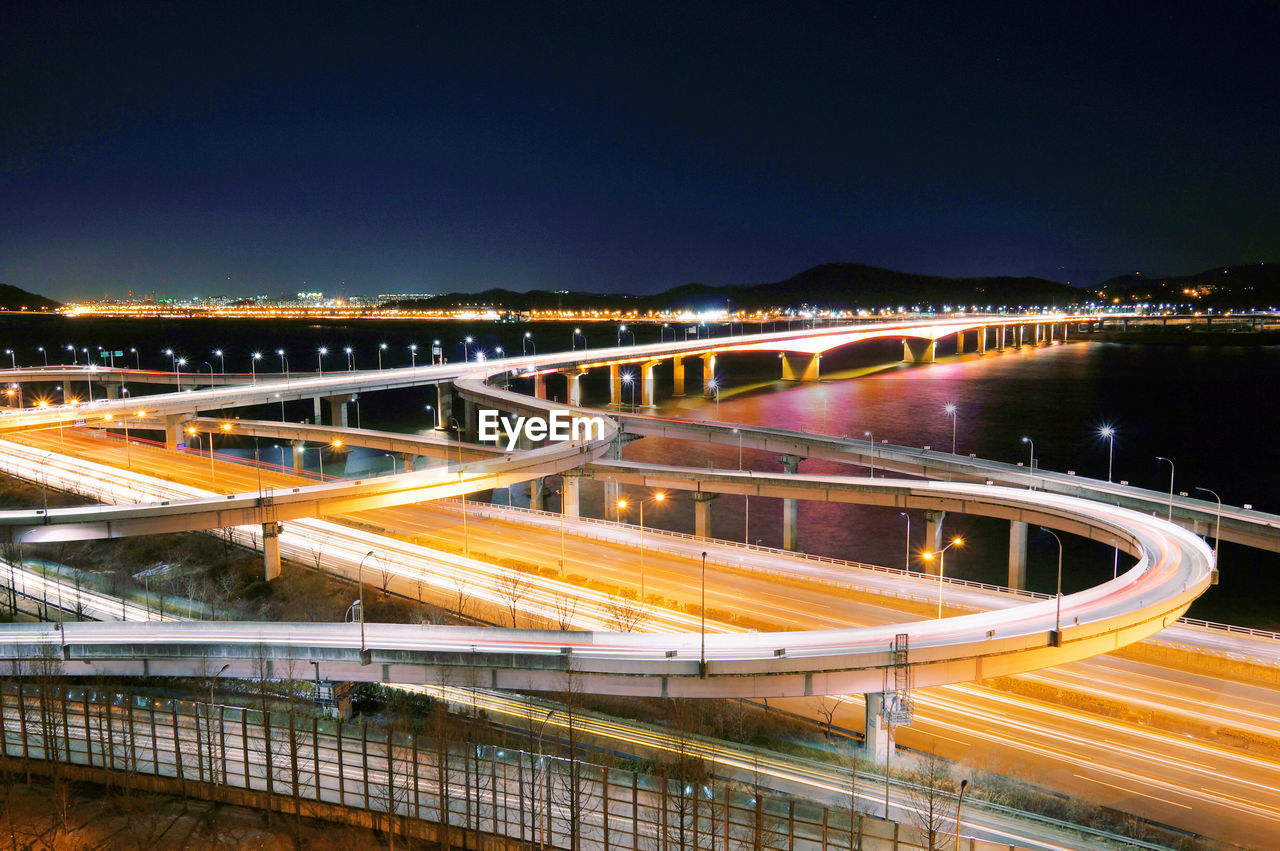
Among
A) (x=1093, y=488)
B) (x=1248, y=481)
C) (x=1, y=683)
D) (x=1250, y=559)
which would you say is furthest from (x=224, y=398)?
(x=1248, y=481)

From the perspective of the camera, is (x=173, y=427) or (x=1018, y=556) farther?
(x=173, y=427)

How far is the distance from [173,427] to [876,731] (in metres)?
62.8

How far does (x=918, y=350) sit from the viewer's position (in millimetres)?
182375

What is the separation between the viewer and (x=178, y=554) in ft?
144

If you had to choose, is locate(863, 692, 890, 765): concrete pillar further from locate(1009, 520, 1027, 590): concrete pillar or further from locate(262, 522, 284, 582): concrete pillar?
locate(262, 522, 284, 582): concrete pillar

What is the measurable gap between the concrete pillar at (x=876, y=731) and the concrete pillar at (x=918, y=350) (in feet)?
532

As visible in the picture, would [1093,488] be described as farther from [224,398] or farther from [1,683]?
[224,398]

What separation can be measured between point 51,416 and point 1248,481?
86370 mm

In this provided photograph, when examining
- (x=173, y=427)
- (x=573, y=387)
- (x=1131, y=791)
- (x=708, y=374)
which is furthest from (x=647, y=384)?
(x=1131, y=791)

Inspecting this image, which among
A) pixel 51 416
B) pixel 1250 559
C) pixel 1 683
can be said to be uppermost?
pixel 51 416

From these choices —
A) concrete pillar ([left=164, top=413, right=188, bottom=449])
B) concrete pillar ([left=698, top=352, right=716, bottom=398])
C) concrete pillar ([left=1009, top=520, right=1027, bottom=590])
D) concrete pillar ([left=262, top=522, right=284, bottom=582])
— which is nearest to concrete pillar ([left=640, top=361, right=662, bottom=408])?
concrete pillar ([left=698, top=352, right=716, bottom=398])

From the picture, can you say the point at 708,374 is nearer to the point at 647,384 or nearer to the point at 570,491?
the point at 647,384

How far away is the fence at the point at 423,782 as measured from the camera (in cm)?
1977

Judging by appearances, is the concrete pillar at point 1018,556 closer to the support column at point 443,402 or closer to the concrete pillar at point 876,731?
the concrete pillar at point 876,731
